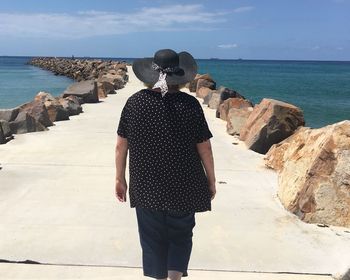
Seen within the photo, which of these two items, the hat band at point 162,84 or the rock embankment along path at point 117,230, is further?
the rock embankment along path at point 117,230

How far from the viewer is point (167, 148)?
3.25 m

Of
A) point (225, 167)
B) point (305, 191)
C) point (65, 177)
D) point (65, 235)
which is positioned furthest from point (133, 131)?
point (225, 167)

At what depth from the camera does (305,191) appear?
587cm

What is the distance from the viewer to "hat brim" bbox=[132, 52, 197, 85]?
329cm

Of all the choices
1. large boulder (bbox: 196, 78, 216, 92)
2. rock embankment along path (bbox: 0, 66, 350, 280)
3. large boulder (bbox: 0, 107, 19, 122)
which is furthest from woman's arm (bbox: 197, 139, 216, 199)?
large boulder (bbox: 196, 78, 216, 92)

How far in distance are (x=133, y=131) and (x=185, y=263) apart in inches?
36.7

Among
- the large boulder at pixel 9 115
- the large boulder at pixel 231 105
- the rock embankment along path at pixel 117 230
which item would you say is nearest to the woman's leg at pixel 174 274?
the rock embankment along path at pixel 117 230

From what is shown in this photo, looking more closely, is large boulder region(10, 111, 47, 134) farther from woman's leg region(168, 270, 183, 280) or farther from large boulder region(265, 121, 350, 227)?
woman's leg region(168, 270, 183, 280)

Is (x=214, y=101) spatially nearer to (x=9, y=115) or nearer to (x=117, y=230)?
(x=9, y=115)

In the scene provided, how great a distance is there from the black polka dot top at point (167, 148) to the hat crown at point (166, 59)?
20 cm

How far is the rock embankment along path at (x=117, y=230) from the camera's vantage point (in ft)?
14.6

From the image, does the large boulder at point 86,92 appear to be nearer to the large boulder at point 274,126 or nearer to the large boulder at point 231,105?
the large boulder at point 231,105

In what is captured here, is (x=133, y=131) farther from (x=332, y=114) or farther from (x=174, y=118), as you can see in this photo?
(x=332, y=114)

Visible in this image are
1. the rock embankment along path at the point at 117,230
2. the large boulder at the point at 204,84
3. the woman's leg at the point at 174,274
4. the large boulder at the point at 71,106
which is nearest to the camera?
the woman's leg at the point at 174,274
